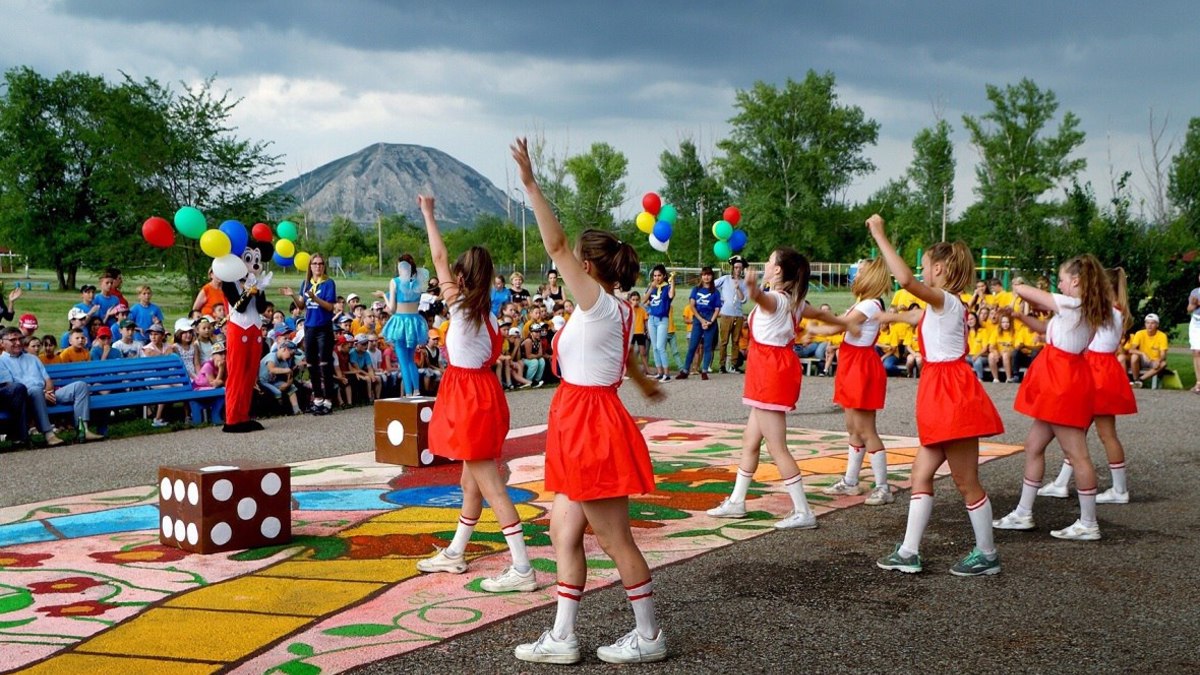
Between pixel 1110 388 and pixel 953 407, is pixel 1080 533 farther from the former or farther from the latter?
pixel 953 407

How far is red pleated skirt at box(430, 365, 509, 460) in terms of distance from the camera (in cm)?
552

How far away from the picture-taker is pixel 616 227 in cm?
6606

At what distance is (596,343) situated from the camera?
436 centimetres

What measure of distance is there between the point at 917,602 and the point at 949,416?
1067 millimetres

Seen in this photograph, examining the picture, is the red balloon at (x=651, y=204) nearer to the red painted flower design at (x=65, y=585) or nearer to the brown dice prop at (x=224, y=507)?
the brown dice prop at (x=224, y=507)

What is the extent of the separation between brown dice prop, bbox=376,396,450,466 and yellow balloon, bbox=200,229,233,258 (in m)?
2.75

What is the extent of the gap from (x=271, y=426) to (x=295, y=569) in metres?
6.98

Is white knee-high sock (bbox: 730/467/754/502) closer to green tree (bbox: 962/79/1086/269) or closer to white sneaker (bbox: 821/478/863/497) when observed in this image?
white sneaker (bbox: 821/478/863/497)

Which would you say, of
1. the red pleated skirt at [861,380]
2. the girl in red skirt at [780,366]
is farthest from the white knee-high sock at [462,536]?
the red pleated skirt at [861,380]

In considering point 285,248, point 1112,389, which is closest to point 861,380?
point 1112,389

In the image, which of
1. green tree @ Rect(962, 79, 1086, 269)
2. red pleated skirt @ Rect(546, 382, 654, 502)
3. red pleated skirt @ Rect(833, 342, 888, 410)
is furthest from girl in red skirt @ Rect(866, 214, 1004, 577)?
green tree @ Rect(962, 79, 1086, 269)

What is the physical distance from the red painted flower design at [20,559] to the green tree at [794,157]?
61900 millimetres

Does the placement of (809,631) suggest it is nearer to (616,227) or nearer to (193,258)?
(193,258)

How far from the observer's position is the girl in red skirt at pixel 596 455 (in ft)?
13.9
